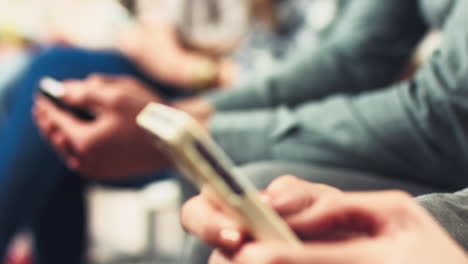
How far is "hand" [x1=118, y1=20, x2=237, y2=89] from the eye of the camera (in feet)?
2.15

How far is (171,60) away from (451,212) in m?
0.54

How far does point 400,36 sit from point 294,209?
396mm

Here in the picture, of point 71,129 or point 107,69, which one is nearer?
point 71,129

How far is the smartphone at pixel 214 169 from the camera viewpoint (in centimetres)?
12

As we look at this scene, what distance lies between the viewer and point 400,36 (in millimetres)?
489

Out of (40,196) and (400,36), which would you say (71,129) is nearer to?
(40,196)

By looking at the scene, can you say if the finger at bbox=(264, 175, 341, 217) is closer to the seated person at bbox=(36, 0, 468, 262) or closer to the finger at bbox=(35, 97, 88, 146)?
the seated person at bbox=(36, 0, 468, 262)

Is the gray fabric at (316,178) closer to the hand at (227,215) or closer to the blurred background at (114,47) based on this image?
the hand at (227,215)

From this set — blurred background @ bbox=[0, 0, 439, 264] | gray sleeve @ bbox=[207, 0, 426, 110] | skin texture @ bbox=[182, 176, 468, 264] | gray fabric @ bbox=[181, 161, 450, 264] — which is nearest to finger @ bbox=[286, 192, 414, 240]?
skin texture @ bbox=[182, 176, 468, 264]

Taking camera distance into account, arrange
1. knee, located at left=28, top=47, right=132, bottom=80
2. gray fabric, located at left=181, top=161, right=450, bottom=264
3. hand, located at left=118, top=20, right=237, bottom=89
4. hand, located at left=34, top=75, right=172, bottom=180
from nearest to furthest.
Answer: gray fabric, located at left=181, top=161, right=450, bottom=264, hand, located at left=34, top=75, right=172, bottom=180, knee, located at left=28, top=47, right=132, bottom=80, hand, located at left=118, top=20, right=237, bottom=89

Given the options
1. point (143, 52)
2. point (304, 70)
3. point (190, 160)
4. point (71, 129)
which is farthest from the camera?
point (143, 52)

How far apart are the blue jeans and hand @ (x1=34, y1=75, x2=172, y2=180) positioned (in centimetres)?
8

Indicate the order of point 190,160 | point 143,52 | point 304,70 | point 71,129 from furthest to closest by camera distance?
1. point 143,52
2. point 304,70
3. point 71,129
4. point 190,160

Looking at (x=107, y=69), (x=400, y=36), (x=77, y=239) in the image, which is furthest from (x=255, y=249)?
(x=77, y=239)
